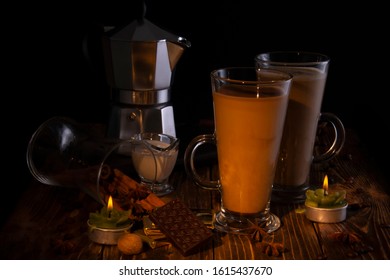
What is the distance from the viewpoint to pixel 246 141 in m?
1.10

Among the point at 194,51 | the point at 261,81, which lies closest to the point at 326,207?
the point at 261,81

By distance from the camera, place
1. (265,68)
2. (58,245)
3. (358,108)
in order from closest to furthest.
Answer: (58,245)
(265,68)
(358,108)

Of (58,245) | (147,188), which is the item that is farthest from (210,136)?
(58,245)

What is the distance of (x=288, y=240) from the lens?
111 centimetres

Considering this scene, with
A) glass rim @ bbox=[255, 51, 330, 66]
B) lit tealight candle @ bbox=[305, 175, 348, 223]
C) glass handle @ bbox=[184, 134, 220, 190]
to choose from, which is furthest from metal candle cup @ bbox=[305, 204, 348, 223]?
A: glass rim @ bbox=[255, 51, 330, 66]

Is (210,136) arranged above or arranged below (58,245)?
above

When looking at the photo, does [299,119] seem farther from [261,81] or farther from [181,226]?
[181,226]

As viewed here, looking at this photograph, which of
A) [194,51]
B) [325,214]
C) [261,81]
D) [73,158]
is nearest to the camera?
[261,81]

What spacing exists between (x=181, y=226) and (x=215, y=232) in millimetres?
66

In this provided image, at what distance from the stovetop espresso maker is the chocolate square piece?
17.1 inches

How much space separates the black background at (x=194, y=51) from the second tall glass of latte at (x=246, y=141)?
71 centimetres

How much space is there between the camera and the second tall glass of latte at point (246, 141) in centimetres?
107

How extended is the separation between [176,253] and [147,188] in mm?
239

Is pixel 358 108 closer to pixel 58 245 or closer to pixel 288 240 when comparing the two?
pixel 288 240
